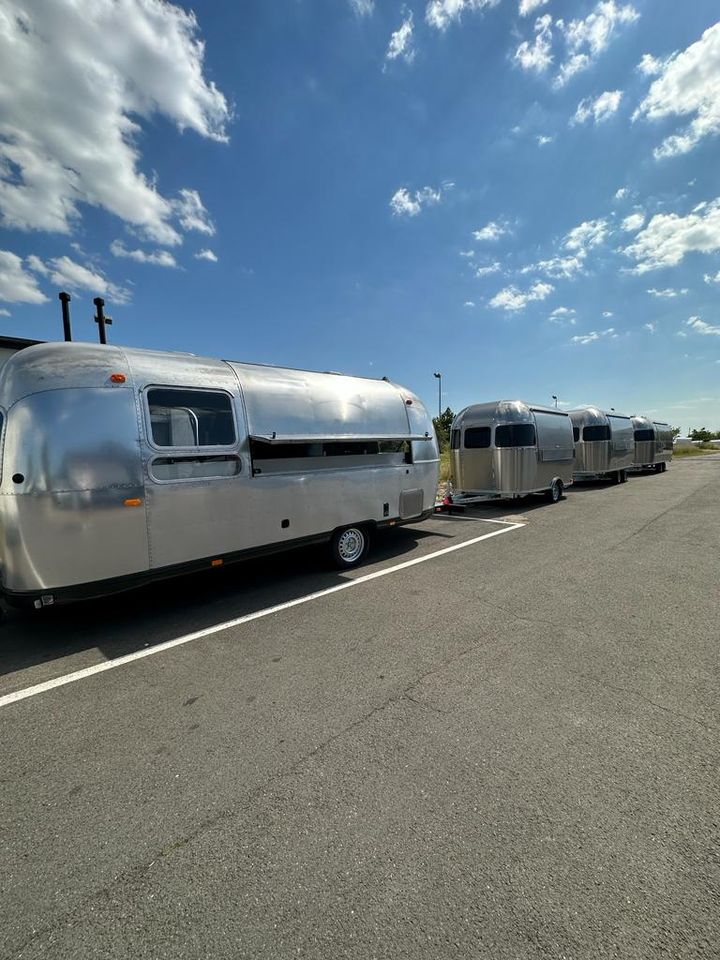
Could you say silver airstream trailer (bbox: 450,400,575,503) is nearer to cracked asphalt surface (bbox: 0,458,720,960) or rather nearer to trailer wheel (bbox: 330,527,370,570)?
trailer wheel (bbox: 330,527,370,570)

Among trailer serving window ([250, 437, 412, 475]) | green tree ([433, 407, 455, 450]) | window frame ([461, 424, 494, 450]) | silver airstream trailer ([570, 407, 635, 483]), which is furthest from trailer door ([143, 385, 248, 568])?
green tree ([433, 407, 455, 450])

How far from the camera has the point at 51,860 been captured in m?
2.05

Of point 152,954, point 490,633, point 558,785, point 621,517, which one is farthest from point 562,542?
point 152,954

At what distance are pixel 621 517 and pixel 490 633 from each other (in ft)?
26.7

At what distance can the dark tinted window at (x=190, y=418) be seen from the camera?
15.3 feet

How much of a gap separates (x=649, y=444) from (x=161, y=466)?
26.6 meters

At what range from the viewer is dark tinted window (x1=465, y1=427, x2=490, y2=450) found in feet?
40.2

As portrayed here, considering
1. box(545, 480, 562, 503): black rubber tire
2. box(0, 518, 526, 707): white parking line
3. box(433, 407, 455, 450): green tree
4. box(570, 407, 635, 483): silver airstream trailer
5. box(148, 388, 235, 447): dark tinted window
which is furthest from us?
box(433, 407, 455, 450): green tree

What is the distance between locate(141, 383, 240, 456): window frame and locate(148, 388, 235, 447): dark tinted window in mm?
13

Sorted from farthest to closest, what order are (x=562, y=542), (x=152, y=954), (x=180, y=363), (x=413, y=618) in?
(x=562, y=542) → (x=180, y=363) → (x=413, y=618) → (x=152, y=954)

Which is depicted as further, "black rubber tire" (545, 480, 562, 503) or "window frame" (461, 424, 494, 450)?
"black rubber tire" (545, 480, 562, 503)

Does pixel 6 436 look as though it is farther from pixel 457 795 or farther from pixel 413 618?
pixel 457 795

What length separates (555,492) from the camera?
532 inches

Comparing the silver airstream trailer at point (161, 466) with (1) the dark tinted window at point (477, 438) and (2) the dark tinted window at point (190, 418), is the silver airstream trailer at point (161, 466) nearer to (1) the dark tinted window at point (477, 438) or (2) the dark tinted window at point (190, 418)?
(2) the dark tinted window at point (190, 418)
